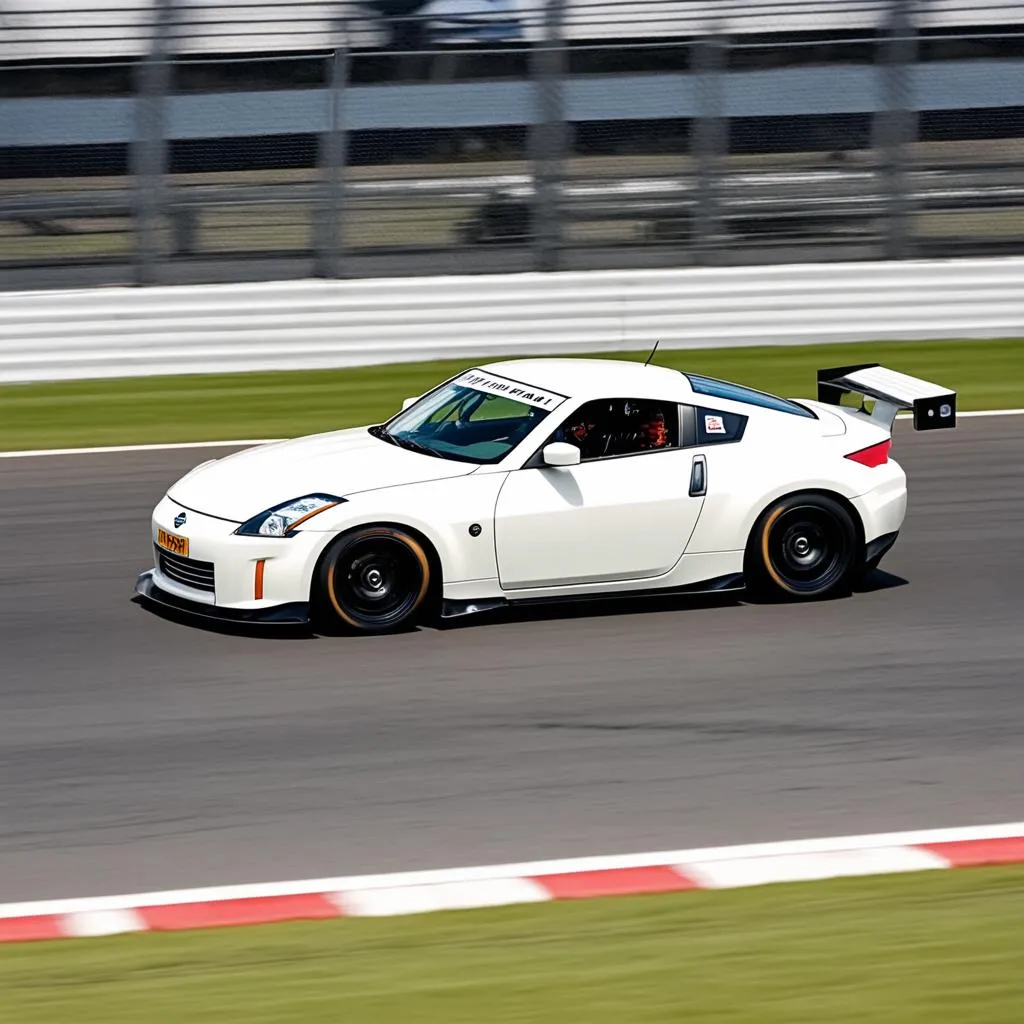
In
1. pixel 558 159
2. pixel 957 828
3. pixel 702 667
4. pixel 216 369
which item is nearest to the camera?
pixel 957 828

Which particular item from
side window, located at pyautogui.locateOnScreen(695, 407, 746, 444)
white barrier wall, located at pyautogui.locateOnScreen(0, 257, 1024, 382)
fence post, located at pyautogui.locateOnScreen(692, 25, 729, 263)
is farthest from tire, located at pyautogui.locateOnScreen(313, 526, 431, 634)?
fence post, located at pyautogui.locateOnScreen(692, 25, 729, 263)

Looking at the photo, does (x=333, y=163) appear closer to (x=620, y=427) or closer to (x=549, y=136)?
(x=549, y=136)

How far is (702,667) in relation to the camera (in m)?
8.54

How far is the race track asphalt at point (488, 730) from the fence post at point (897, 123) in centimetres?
746

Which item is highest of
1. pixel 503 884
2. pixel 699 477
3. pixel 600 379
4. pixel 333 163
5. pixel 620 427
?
pixel 333 163

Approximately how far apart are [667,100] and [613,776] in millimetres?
11228

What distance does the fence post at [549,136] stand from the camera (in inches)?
660

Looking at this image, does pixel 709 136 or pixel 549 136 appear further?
pixel 709 136

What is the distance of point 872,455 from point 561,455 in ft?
6.33

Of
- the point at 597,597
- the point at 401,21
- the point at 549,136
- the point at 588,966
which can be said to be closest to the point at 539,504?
the point at 597,597

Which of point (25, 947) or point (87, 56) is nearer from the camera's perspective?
point (25, 947)

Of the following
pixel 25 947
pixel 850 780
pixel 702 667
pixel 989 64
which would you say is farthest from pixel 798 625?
pixel 989 64

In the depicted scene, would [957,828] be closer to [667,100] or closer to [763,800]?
[763,800]

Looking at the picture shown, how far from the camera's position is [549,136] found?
16.9m
